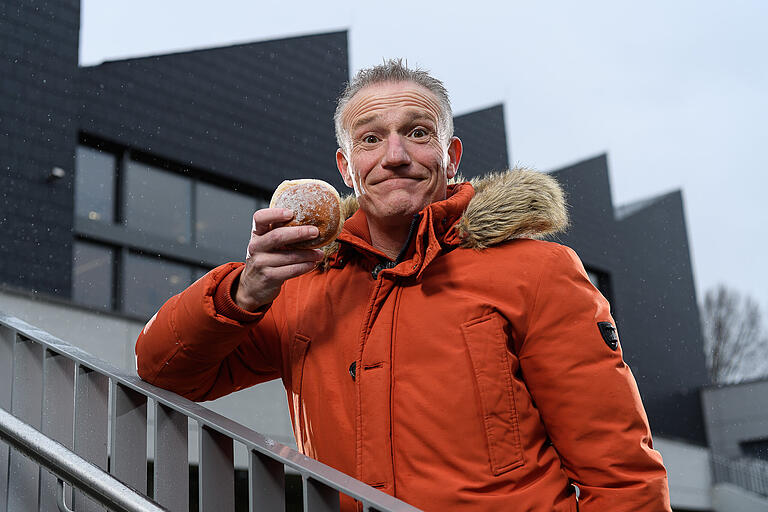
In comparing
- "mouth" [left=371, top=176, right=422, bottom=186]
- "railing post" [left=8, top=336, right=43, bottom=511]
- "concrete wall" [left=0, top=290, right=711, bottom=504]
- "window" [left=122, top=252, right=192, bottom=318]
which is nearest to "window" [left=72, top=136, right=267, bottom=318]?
"window" [left=122, top=252, right=192, bottom=318]

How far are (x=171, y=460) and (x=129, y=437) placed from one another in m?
0.16

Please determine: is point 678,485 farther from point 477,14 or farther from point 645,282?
point 477,14

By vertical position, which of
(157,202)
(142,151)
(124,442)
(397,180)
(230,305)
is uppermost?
(142,151)

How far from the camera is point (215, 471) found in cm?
218

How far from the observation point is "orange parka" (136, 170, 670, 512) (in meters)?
2.21

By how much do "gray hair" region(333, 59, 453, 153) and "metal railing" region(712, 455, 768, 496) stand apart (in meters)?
21.1

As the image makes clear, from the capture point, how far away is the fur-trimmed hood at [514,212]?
2.47 meters

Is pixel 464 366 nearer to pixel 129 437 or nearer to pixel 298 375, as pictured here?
pixel 298 375

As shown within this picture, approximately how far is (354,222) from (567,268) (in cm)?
69

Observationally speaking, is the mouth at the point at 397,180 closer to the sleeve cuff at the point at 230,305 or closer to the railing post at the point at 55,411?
the sleeve cuff at the point at 230,305

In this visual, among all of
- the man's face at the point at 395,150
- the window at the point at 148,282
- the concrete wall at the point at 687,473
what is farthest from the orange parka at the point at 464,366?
the concrete wall at the point at 687,473

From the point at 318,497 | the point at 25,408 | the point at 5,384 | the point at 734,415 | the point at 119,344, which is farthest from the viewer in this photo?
the point at 734,415

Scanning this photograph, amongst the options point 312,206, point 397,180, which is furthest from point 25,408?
point 397,180

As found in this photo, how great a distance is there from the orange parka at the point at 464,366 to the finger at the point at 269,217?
0.56ft
